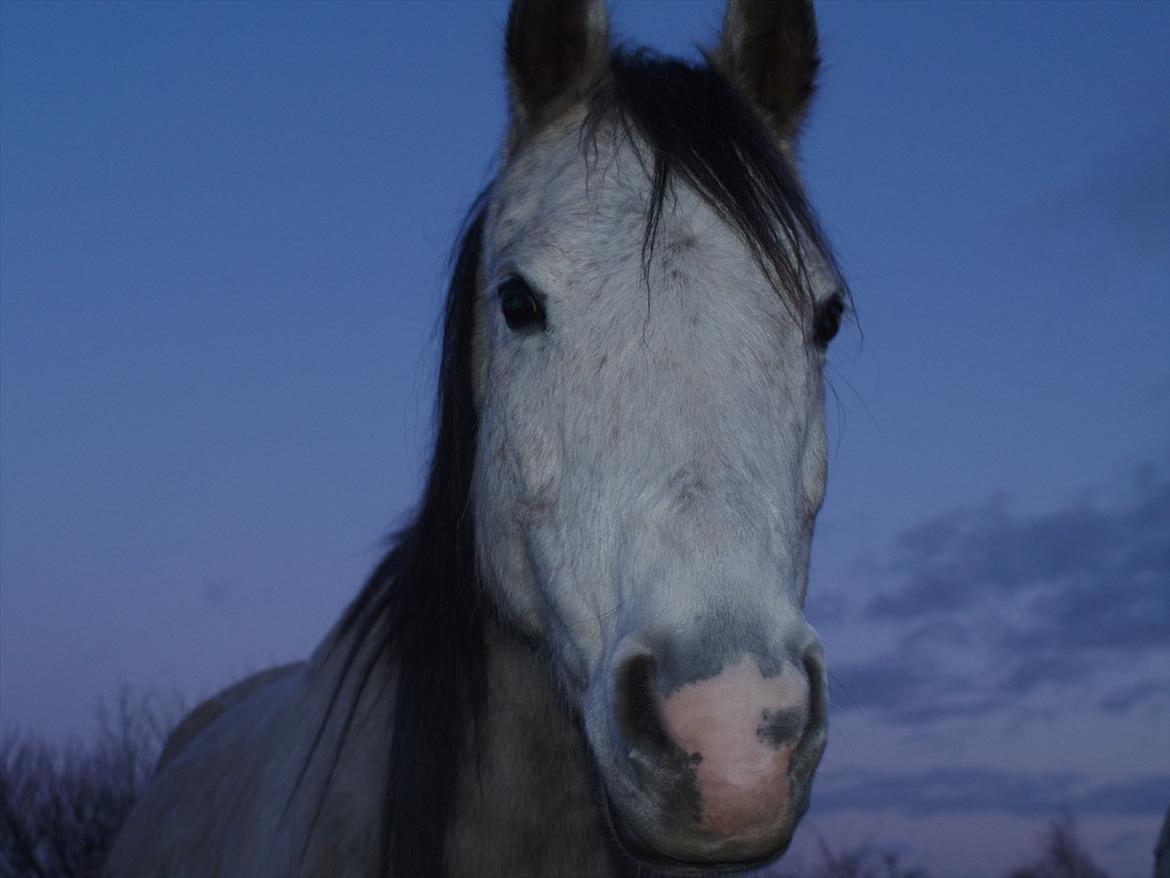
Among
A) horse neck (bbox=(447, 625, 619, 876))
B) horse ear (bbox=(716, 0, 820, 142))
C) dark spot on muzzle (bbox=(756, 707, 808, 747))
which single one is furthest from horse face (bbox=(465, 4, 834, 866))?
horse ear (bbox=(716, 0, 820, 142))

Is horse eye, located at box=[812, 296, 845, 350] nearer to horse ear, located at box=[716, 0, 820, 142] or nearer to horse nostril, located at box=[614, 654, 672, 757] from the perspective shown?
horse ear, located at box=[716, 0, 820, 142]

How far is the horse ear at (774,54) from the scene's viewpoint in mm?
3699

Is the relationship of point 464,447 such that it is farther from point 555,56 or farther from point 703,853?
point 703,853

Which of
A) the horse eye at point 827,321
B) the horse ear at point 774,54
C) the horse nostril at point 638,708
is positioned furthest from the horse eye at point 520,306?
the horse ear at point 774,54

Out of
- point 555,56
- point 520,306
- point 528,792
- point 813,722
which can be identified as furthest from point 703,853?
point 555,56

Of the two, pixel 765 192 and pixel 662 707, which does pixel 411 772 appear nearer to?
pixel 662 707

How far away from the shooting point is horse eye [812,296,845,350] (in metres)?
3.12

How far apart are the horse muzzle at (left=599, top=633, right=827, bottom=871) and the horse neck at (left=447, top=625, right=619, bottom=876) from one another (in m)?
0.85

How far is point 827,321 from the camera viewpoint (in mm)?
3197

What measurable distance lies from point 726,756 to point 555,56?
245 cm

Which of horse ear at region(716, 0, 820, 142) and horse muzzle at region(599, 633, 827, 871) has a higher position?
horse ear at region(716, 0, 820, 142)

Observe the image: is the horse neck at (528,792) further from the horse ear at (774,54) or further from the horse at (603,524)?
the horse ear at (774,54)

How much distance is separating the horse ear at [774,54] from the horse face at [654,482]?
1.87ft

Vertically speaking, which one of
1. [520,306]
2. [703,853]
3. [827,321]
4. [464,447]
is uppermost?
[827,321]
